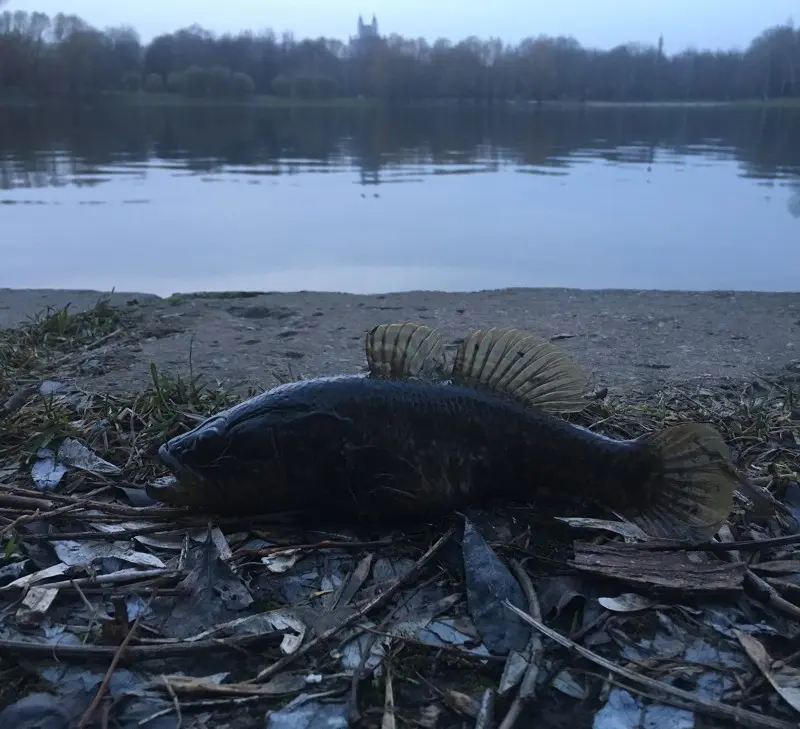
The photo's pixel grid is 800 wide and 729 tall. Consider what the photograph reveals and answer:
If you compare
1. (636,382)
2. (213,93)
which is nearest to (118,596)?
(636,382)

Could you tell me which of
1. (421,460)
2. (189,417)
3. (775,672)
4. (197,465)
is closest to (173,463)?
(197,465)

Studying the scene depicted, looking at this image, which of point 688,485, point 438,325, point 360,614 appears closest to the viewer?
point 360,614

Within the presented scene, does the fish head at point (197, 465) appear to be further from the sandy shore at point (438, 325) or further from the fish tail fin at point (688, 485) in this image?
the sandy shore at point (438, 325)

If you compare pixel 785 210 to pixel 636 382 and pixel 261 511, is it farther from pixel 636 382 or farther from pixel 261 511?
pixel 261 511

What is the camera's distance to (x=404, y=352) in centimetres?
292

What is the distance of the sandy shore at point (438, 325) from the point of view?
15.8ft

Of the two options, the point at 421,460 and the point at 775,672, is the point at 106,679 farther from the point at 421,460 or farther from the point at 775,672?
the point at 775,672

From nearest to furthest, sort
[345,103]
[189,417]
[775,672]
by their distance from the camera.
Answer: [775,672] < [189,417] < [345,103]

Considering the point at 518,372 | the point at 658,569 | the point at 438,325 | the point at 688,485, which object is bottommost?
the point at 438,325

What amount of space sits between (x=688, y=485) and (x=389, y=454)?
102cm

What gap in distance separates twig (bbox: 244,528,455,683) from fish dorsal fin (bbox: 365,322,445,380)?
60 centimetres

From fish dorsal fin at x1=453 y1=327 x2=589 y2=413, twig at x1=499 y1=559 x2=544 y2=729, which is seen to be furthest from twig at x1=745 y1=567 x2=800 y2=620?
fish dorsal fin at x1=453 y1=327 x2=589 y2=413

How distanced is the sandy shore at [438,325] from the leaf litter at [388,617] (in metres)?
1.65

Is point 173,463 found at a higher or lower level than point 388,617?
higher
